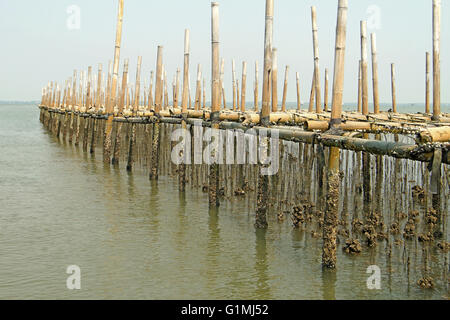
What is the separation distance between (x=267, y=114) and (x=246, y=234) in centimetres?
226

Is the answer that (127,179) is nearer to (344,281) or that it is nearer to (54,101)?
(344,281)

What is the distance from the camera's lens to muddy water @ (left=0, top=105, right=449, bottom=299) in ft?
23.4

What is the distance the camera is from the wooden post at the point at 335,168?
7.52 meters

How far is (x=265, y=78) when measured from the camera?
9.77 m

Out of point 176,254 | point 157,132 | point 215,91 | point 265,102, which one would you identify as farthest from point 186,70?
point 176,254

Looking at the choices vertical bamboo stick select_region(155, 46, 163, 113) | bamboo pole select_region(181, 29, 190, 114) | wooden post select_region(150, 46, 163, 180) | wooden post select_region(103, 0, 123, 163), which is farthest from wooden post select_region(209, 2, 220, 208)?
wooden post select_region(103, 0, 123, 163)

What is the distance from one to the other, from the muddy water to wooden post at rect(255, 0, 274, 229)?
1.15ft

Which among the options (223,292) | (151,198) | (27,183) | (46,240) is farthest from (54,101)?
(223,292)

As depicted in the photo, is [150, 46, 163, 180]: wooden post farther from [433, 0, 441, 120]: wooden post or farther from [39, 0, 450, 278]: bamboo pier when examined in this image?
[433, 0, 441, 120]: wooden post

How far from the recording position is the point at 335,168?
7.55 metres

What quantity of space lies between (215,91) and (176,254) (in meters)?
4.35

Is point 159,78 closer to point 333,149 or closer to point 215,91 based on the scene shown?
point 215,91

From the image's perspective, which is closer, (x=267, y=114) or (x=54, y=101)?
(x=267, y=114)
